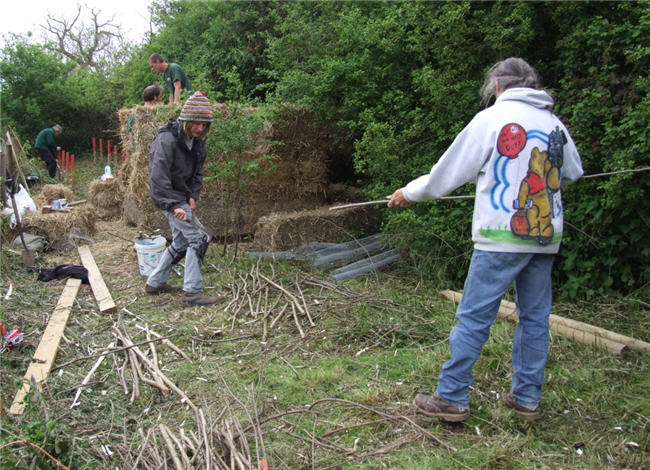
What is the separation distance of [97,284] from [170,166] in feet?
5.72

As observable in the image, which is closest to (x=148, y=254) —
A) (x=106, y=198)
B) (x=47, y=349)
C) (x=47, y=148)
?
(x=47, y=349)

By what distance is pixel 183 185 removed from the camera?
17.6ft

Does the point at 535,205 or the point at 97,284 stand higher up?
the point at 535,205

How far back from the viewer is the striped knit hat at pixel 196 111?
5035mm

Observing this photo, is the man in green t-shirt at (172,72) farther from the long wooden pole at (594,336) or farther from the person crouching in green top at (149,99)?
the long wooden pole at (594,336)

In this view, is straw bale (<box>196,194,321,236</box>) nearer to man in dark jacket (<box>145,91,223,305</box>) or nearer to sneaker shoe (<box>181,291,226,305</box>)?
man in dark jacket (<box>145,91,223,305</box>)

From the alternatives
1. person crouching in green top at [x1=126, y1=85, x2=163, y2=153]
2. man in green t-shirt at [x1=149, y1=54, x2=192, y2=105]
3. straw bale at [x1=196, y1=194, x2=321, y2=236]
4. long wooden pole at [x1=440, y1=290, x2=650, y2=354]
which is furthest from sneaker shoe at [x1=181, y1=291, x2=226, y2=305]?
man in green t-shirt at [x1=149, y1=54, x2=192, y2=105]

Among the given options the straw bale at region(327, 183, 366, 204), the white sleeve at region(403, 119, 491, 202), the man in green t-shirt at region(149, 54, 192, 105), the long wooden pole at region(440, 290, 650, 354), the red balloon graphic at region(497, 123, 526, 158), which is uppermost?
the man in green t-shirt at region(149, 54, 192, 105)

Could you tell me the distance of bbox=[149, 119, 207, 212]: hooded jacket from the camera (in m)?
5.11

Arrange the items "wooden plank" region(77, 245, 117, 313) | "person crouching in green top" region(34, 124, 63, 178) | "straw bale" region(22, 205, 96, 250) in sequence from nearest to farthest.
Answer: "wooden plank" region(77, 245, 117, 313), "straw bale" region(22, 205, 96, 250), "person crouching in green top" region(34, 124, 63, 178)

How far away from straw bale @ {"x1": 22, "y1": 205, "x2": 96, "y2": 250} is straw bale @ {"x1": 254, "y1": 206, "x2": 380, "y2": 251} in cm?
304

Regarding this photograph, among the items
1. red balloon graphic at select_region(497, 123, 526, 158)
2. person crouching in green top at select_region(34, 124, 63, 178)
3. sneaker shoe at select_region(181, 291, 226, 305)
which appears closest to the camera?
red balloon graphic at select_region(497, 123, 526, 158)

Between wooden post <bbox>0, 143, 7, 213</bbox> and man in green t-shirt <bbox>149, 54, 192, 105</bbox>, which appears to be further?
man in green t-shirt <bbox>149, 54, 192, 105</bbox>

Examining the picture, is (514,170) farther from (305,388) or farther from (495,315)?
(305,388)
